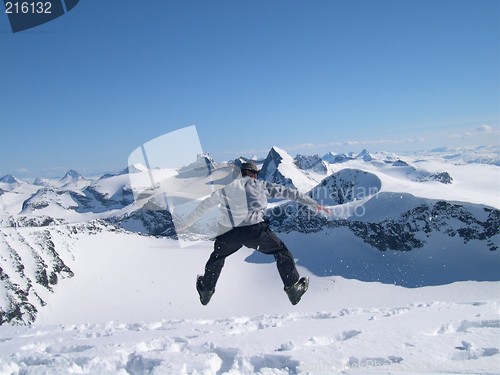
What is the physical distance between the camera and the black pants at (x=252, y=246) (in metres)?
9.87

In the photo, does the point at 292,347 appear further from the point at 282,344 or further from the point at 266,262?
the point at 266,262

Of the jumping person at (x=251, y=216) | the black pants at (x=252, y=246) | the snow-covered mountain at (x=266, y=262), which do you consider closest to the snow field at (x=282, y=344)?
the black pants at (x=252, y=246)

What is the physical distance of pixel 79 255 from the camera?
91875 mm

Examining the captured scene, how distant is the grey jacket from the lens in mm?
9609

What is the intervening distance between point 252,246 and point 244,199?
4.51 ft

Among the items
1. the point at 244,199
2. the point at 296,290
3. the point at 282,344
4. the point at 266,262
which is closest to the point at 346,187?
the point at 266,262

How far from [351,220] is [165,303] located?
61911 mm

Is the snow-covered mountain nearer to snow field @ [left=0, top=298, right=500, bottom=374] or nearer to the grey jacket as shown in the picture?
snow field @ [left=0, top=298, right=500, bottom=374]

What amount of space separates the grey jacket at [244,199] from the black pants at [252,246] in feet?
0.78

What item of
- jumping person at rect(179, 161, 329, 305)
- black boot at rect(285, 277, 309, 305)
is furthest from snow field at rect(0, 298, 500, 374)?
jumping person at rect(179, 161, 329, 305)

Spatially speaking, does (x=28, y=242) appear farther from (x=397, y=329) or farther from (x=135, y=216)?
(x=135, y=216)

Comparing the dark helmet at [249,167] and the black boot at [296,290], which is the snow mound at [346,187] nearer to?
the black boot at [296,290]

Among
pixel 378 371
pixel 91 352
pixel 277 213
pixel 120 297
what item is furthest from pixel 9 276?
pixel 277 213

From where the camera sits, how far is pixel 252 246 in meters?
10.0
